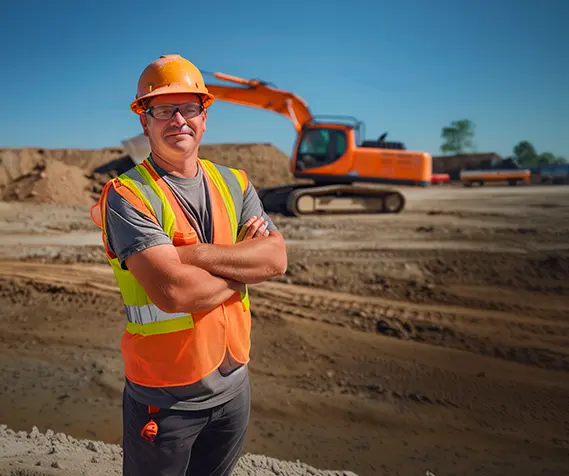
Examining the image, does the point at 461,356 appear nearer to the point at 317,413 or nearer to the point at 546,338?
the point at 546,338

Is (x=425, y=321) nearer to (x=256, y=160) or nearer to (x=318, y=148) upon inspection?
(x=318, y=148)

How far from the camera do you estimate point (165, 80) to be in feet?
5.48

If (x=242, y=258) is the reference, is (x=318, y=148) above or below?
above

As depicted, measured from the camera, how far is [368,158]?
539 inches

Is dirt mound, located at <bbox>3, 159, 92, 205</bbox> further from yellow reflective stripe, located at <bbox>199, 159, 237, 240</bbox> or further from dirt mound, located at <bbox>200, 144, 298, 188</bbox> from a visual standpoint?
yellow reflective stripe, located at <bbox>199, 159, 237, 240</bbox>

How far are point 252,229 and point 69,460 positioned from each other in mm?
2073

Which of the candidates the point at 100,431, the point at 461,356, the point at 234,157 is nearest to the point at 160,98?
the point at 100,431

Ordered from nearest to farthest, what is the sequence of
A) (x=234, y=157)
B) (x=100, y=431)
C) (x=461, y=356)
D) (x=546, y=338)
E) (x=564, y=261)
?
(x=100, y=431), (x=461, y=356), (x=546, y=338), (x=564, y=261), (x=234, y=157)

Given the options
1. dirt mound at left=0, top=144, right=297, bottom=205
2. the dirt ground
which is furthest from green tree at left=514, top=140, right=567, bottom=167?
the dirt ground

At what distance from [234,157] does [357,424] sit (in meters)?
27.6

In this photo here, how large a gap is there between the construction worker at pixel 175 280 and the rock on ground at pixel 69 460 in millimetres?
1360

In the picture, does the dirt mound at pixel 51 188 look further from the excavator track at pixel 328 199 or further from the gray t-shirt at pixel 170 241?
the gray t-shirt at pixel 170 241

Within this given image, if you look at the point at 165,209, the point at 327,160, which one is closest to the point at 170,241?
the point at 165,209

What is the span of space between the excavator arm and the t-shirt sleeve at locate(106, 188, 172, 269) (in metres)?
12.2
